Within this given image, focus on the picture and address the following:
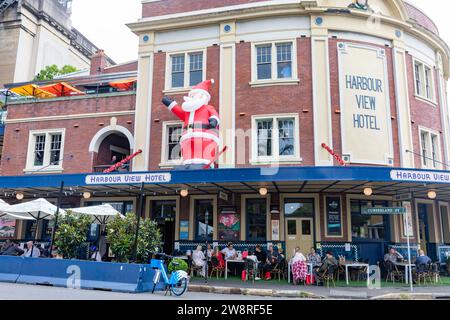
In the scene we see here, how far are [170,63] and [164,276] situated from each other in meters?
12.9

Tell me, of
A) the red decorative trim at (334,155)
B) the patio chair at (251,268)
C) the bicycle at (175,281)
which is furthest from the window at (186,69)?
the bicycle at (175,281)

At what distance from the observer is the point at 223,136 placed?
20062 mm

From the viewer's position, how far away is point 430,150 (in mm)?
21469

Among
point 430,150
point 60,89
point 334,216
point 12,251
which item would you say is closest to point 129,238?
point 12,251

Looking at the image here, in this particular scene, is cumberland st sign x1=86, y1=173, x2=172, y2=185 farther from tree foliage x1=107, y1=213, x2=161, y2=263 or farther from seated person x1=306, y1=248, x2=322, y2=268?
seated person x1=306, y1=248, x2=322, y2=268

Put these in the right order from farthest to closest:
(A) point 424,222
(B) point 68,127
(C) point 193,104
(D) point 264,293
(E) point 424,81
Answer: (B) point 68,127
(E) point 424,81
(A) point 424,222
(C) point 193,104
(D) point 264,293

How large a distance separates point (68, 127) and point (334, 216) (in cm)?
1434

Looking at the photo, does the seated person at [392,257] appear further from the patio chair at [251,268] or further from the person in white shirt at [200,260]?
the person in white shirt at [200,260]

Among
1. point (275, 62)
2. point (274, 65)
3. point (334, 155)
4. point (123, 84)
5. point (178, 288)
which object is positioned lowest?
point (178, 288)

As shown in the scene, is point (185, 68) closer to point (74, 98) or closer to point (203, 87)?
point (203, 87)

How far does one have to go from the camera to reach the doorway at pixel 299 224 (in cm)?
1853

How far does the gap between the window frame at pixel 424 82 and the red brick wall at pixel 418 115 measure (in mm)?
346

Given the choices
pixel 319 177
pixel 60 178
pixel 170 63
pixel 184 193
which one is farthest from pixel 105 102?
pixel 319 177

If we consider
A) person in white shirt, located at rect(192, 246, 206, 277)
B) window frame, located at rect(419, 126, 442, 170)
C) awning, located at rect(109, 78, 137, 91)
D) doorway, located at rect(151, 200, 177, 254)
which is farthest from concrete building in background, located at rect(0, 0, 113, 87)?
window frame, located at rect(419, 126, 442, 170)
